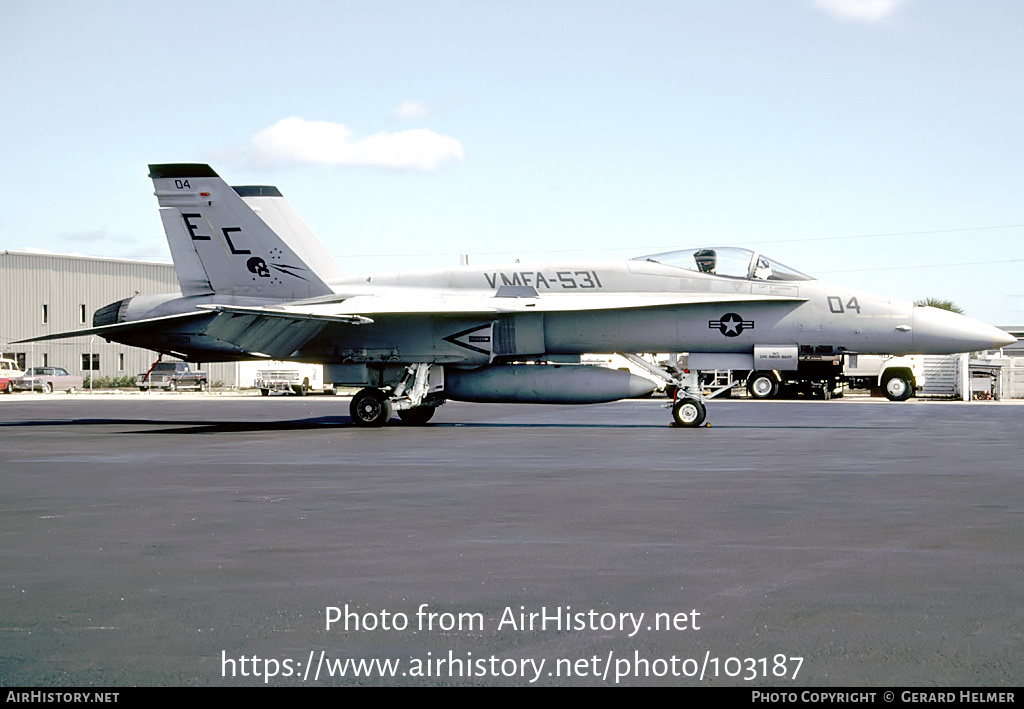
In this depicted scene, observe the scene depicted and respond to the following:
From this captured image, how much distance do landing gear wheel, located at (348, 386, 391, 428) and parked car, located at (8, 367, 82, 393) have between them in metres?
43.0

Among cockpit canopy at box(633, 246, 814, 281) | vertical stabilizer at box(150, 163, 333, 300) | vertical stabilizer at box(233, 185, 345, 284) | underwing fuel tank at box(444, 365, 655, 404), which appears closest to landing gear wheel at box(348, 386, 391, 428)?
underwing fuel tank at box(444, 365, 655, 404)

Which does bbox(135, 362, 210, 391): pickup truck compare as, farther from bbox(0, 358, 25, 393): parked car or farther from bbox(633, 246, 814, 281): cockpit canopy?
bbox(633, 246, 814, 281): cockpit canopy

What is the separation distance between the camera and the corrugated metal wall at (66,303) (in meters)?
68.6

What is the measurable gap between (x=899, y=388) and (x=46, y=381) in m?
44.5

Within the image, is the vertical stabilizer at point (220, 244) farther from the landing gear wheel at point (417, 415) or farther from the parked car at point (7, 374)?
the parked car at point (7, 374)

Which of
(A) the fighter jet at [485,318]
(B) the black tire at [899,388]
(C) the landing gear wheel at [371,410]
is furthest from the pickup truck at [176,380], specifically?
(C) the landing gear wheel at [371,410]

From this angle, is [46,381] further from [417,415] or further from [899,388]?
[899,388]

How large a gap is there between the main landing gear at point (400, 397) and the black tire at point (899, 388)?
89.4 ft

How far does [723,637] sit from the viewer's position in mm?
4445

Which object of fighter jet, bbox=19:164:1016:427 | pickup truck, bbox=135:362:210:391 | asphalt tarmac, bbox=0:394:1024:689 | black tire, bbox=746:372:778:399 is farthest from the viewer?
pickup truck, bbox=135:362:210:391

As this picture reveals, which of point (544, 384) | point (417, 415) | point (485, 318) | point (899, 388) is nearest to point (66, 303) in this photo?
point (899, 388)

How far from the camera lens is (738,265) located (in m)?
20.6

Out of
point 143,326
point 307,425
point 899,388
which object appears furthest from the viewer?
point 899,388

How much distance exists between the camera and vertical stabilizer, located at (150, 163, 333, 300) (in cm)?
2181
